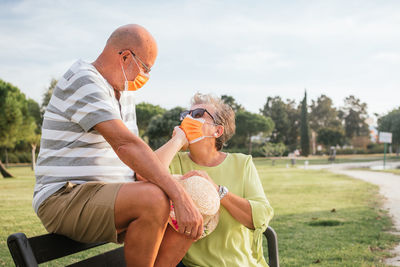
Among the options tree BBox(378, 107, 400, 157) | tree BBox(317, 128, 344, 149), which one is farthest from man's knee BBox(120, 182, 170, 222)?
tree BBox(317, 128, 344, 149)

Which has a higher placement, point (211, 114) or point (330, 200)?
point (211, 114)

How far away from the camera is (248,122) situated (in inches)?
A: 2472

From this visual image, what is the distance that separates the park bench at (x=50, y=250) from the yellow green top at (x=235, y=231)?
0.47 feet

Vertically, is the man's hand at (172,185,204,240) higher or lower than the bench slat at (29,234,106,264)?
higher

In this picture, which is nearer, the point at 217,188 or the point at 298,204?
the point at 217,188

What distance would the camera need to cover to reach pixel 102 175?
2025mm

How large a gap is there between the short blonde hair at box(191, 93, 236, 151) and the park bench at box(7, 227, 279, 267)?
2.33 feet

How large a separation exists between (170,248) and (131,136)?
2.08 ft

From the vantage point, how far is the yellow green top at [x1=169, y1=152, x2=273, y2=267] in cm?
245

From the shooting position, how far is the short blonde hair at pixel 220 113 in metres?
2.77

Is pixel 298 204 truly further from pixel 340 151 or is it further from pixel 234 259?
pixel 340 151

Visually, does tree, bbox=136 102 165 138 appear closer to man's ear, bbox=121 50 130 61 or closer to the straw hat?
man's ear, bbox=121 50 130 61

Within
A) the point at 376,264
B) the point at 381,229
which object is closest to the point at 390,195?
the point at 381,229

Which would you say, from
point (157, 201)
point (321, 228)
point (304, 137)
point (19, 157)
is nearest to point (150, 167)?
point (157, 201)
